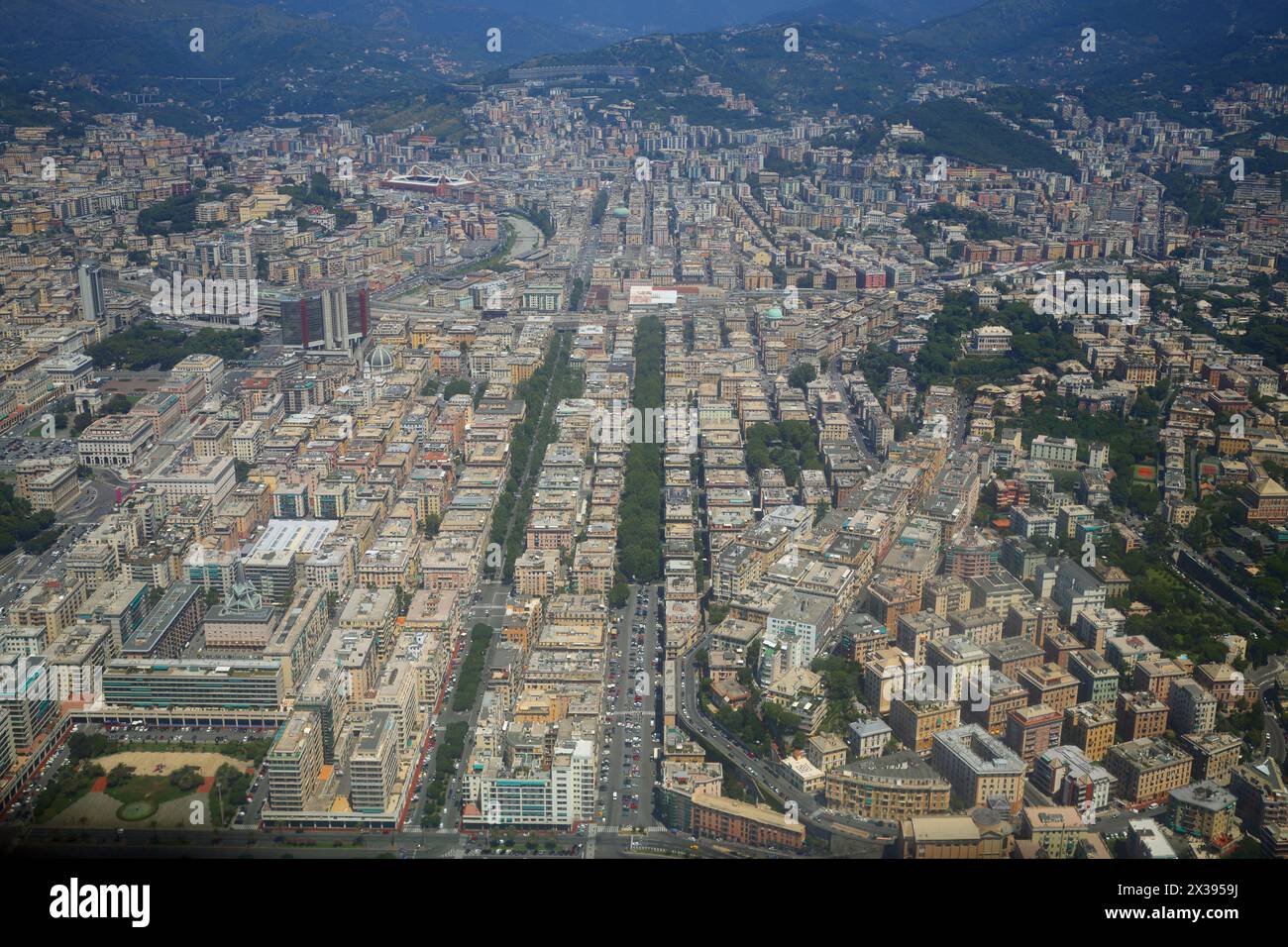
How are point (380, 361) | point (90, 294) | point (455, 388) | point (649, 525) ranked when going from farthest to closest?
point (90, 294) < point (380, 361) < point (455, 388) < point (649, 525)

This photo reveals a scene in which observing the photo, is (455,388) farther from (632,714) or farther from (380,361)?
(632,714)

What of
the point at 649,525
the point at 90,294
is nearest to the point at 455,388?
the point at 649,525

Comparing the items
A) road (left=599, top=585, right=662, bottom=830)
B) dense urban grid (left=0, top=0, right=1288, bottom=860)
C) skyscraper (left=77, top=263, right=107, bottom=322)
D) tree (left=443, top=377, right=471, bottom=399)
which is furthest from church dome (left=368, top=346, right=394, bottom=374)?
road (left=599, top=585, right=662, bottom=830)

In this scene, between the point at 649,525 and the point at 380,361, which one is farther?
the point at 380,361

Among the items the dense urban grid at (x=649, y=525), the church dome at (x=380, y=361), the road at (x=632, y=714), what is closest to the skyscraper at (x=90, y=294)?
the dense urban grid at (x=649, y=525)

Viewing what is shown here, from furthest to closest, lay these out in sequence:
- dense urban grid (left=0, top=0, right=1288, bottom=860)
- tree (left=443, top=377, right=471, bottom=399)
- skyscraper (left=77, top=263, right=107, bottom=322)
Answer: skyscraper (left=77, top=263, right=107, bottom=322) → tree (left=443, top=377, right=471, bottom=399) → dense urban grid (left=0, top=0, right=1288, bottom=860)

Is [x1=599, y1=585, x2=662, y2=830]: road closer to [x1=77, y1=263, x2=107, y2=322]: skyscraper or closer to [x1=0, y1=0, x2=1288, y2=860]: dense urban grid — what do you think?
[x1=0, y1=0, x2=1288, y2=860]: dense urban grid

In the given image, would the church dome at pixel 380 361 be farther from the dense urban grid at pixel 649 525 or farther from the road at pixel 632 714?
the road at pixel 632 714

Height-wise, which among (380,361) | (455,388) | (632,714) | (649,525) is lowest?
(632,714)
